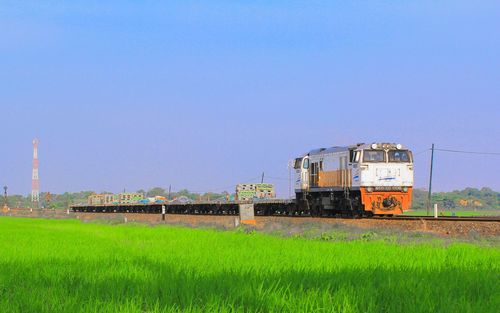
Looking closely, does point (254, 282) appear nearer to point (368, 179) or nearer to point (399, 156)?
point (368, 179)

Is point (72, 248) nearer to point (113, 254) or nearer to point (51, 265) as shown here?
point (113, 254)

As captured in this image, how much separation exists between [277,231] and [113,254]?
35.7 ft

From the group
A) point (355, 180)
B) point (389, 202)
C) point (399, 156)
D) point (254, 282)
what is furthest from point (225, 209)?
point (254, 282)

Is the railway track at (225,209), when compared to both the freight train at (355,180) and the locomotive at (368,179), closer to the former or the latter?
the freight train at (355,180)

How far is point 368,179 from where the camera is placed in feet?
107

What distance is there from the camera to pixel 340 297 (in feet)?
23.4

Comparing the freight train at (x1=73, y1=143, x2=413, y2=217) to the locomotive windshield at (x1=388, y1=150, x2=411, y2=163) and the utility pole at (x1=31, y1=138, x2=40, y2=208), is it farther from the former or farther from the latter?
the utility pole at (x1=31, y1=138, x2=40, y2=208)

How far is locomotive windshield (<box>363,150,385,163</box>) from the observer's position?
1300 inches

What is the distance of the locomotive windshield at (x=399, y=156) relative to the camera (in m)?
33.8

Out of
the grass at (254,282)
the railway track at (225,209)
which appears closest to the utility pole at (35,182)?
the railway track at (225,209)

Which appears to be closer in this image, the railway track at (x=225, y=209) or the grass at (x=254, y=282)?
the grass at (x=254, y=282)

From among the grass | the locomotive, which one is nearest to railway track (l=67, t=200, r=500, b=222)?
the locomotive

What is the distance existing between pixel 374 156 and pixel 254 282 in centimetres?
2601

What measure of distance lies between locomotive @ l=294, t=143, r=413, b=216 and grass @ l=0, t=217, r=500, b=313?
1856 cm
